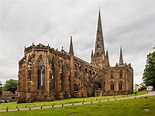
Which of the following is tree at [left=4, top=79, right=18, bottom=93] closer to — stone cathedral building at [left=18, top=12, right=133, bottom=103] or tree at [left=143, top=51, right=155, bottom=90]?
stone cathedral building at [left=18, top=12, right=133, bottom=103]

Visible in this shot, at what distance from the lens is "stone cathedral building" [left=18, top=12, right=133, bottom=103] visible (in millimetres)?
58594

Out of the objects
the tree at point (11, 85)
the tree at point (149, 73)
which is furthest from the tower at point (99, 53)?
the tree at point (11, 85)

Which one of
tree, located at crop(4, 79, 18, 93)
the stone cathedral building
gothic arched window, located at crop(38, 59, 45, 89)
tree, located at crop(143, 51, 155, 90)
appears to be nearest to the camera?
the stone cathedral building

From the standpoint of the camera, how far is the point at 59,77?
65.6m

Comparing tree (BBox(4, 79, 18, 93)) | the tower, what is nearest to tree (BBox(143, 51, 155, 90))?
the tower

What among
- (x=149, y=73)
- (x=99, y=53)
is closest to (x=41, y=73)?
(x=149, y=73)

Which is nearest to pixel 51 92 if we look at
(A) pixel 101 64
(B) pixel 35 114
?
(B) pixel 35 114

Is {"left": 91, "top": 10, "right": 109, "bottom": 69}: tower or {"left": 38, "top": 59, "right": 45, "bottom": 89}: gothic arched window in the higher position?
{"left": 91, "top": 10, "right": 109, "bottom": 69}: tower

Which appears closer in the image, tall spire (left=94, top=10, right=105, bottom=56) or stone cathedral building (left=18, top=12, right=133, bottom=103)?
stone cathedral building (left=18, top=12, right=133, bottom=103)

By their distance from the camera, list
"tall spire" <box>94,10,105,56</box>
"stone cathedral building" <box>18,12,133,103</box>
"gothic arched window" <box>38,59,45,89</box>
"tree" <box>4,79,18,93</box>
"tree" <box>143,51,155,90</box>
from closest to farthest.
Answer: "stone cathedral building" <box>18,12,133,103</box>, "gothic arched window" <box>38,59,45,89</box>, "tree" <box>143,51,155,90</box>, "tall spire" <box>94,10,105,56</box>, "tree" <box>4,79,18,93</box>

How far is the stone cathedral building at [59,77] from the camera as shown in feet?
192

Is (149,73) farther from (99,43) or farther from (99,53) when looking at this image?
(99,43)

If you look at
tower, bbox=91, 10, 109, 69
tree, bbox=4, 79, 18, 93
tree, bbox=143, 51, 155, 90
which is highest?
tower, bbox=91, 10, 109, 69

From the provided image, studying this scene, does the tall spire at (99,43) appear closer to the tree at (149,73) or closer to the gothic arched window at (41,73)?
the tree at (149,73)
